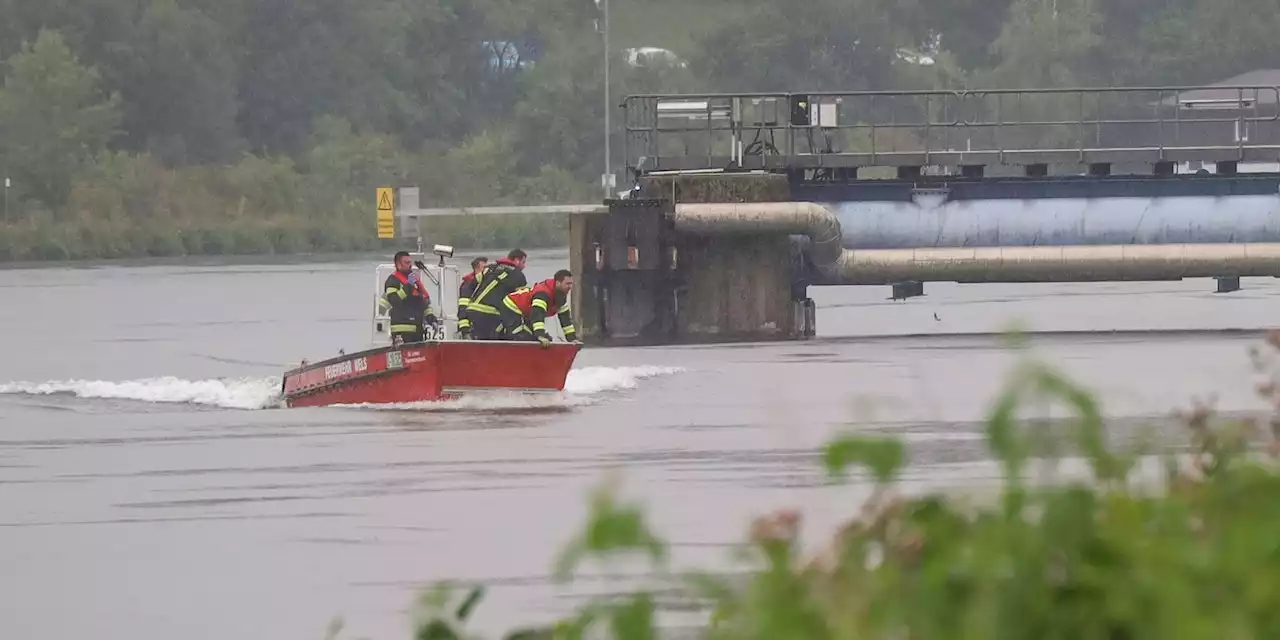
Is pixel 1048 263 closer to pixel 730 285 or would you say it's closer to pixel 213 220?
pixel 730 285

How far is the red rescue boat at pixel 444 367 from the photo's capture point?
24906mm

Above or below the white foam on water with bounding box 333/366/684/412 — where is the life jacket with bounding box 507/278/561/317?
above

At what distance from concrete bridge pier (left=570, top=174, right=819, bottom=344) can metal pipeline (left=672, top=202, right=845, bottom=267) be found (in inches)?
18.6

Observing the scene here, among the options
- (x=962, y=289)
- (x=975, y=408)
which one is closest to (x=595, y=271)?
(x=975, y=408)

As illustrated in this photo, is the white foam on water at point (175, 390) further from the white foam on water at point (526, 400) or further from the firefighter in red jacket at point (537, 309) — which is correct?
the firefighter in red jacket at point (537, 309)

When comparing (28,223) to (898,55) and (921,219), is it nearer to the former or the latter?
(898,55)

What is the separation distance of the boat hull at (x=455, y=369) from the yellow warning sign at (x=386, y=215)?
7.28 ft

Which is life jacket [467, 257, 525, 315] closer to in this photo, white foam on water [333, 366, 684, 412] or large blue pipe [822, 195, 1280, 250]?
white foam on water [333, 366, 684, 412]

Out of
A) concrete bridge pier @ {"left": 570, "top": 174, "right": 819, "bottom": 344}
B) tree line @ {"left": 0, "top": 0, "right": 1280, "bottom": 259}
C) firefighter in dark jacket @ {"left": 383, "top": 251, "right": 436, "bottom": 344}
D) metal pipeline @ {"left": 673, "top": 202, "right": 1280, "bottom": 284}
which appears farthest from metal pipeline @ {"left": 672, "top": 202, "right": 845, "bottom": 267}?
tree line @ {"left": 0, "top": 0, "right": 1280, "bottom": 259}

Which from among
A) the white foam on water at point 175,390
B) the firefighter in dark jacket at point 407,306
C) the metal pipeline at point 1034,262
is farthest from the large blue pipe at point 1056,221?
the firefighter in dark jacket at point 407,306

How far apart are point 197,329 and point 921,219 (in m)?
15.2

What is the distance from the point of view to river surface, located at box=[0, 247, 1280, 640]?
1447cm

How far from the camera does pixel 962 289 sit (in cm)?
6312

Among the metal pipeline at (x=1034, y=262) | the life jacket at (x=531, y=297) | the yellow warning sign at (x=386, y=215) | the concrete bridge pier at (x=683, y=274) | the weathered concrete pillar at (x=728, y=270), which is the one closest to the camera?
the yellow warning sign at (x=386, y=215)
